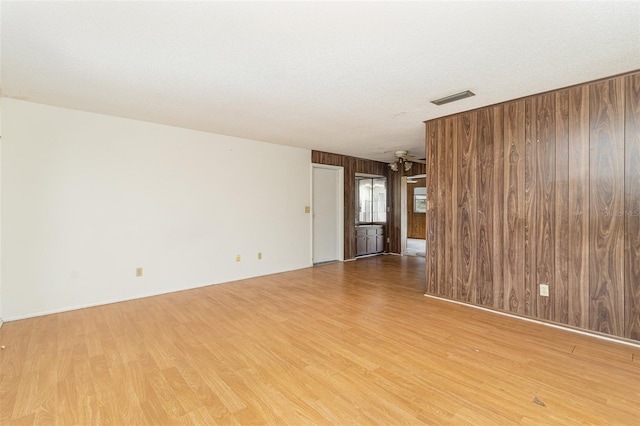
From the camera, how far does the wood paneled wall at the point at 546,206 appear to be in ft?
8.38

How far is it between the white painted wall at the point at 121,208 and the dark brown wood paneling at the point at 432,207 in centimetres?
272

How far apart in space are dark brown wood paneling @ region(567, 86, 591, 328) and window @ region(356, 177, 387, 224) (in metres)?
4.54

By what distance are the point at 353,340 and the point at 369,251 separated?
4.69 metres

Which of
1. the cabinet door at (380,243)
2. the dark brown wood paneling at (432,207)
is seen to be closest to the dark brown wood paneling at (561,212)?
the dark brown wood paneling at (432,207)

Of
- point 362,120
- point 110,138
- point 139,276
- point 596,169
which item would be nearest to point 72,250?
point 139,276

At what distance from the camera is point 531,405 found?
173 centimetres

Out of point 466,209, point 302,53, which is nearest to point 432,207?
point 466,209

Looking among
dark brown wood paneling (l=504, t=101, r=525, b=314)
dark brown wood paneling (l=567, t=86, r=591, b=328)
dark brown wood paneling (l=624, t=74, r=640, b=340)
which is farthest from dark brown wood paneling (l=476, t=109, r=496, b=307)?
dark brown wood paneling (l=624, t=74, r=640, b=340)

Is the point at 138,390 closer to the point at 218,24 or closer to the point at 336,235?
the point at 218,24

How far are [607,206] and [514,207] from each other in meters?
0.73

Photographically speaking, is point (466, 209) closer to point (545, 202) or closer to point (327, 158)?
point (545, 202)

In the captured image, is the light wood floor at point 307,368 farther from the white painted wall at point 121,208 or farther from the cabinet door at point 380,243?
the cabinet door at point 380,243

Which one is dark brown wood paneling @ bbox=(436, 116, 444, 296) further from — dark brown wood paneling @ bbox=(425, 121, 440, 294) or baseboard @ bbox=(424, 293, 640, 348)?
baseboard @ bbox=(424, 293, 640, 348)

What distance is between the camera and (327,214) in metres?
6.32
